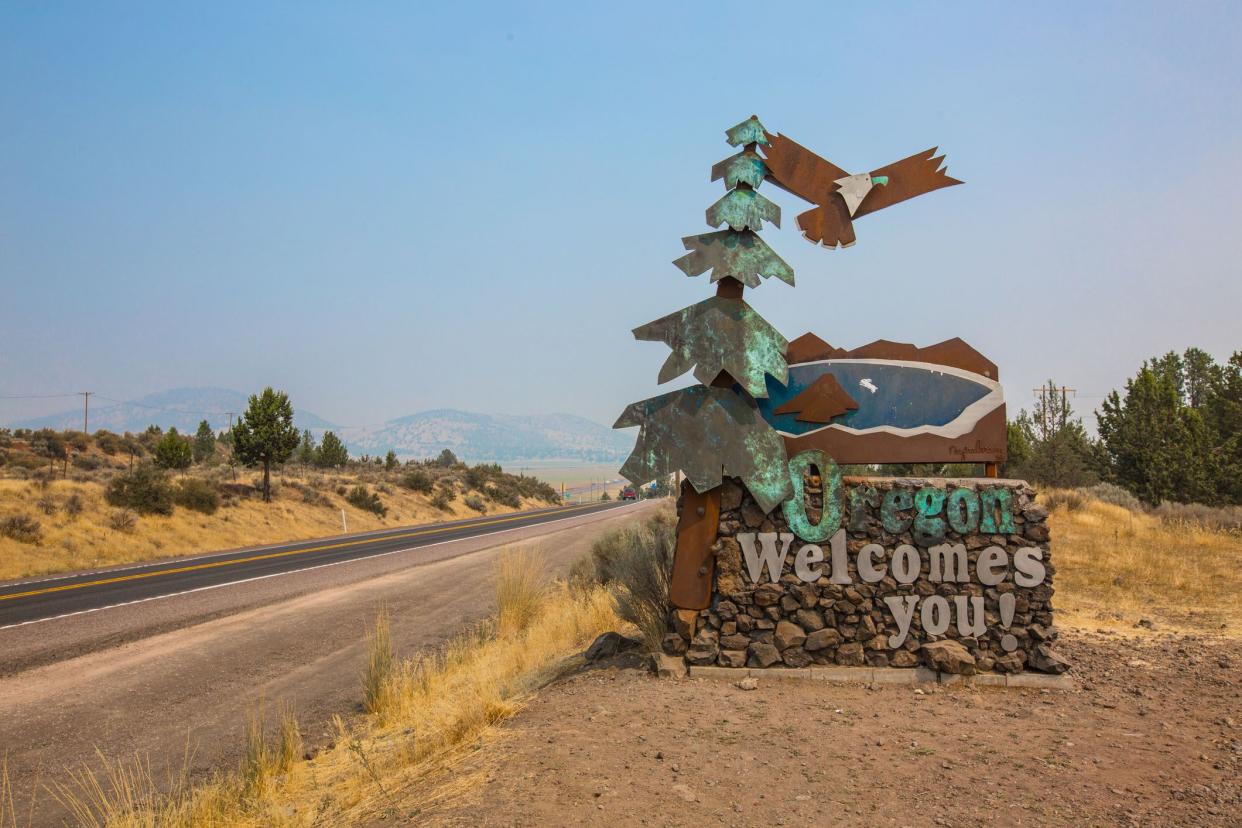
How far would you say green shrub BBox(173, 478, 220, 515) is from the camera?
33.4 meters

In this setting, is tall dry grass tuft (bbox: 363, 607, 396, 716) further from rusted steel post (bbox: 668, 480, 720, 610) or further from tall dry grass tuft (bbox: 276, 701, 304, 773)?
rusted steel post (bbox: 668, 480, 720, 610)

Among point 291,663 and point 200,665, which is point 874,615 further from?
point 200,665

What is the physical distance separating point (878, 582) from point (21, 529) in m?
26.0

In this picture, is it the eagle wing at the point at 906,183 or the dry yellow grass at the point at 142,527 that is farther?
the dry yellow grass at the point at 142,527

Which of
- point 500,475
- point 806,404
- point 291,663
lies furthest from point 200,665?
point 500,475

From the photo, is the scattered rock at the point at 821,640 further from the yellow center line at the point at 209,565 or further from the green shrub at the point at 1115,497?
the green shrub at the point at 1115,497

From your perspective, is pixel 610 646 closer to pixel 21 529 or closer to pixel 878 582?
pixel 878 582

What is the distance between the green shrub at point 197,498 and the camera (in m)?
33.4

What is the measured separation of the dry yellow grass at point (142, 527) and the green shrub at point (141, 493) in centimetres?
38

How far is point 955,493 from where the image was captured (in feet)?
28.5

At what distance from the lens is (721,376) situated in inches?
356

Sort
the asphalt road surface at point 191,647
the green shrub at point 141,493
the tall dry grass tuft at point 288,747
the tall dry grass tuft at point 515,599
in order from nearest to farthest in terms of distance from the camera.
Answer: the tall dry grass tuft at point 288,747 < the asphalt road surface at point 191,647 < the tall dry grass tuft at point 515,599 < the green shrub at point 141,493

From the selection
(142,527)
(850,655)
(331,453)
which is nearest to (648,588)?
(850,655)

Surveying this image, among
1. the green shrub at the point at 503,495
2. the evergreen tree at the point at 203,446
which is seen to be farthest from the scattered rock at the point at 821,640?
the evergreen tree at the point at 203,446
